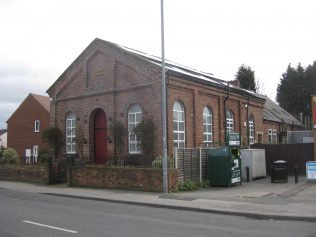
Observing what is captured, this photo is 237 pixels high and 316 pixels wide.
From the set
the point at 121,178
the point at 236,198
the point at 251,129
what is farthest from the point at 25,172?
the point at 251,129

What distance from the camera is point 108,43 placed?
25188 millimetres

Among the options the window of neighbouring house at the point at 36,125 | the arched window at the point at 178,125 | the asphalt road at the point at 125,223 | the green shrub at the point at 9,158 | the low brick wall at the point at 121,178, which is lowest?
the asphalt road at the point at 125,223

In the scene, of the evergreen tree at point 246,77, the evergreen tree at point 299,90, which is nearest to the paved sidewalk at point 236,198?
the evergreen tree at point 246,77

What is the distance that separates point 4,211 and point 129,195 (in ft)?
18.9

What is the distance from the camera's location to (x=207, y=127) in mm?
26922

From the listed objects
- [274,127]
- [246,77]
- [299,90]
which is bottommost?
[274,127]

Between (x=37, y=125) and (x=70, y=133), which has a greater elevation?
(x=37, y=125)

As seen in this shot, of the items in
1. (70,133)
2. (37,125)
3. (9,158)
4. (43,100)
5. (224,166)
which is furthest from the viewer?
(43,100)

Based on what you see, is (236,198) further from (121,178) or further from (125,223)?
(125,223)

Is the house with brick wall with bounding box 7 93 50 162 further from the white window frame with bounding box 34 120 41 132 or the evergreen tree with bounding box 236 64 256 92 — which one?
the evergreen tree with bounding box 236 64 256 92

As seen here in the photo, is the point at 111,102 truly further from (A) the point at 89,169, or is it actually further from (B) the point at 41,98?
(B) the point at 41,98

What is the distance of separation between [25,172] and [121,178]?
8.43 metres

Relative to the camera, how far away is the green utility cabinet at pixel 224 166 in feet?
68.7

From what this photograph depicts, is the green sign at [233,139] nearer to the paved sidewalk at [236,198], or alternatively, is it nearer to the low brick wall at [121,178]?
the paved sidewalk at [236,198]
